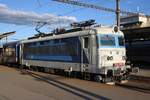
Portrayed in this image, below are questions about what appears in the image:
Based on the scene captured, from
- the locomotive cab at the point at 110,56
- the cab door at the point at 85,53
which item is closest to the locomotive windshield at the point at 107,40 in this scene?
the locomotive cab at the point at 110,56

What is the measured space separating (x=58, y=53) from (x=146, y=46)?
15887 millimetres

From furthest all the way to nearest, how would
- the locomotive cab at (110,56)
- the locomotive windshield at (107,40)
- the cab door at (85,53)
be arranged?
the cab door at (85,53) → the locomotive windshield at (107,40) → the locomotive cab at (110,56)

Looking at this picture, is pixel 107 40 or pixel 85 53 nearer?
pixel 107 40

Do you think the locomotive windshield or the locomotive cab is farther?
the locomotive windshield

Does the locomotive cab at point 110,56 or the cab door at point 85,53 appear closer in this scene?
the locomotive cab at point 110,56

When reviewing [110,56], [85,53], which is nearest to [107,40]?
[110,56]

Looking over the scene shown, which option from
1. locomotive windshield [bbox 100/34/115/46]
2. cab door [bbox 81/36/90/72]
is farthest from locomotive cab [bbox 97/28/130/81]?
cab door [bbox 81/36/90/72]

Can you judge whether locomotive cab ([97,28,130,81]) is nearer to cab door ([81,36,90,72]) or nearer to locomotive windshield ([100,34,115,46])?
locomotive windshield ([100,34,115,46])

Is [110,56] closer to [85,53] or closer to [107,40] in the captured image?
[107,40]

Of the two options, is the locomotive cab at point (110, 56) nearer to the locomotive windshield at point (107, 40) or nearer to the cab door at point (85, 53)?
the locomotive windshield at point (107, 40)

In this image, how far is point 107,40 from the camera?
1817cm

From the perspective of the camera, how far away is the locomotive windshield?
17906 mm

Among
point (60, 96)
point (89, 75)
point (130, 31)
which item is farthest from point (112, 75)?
point (130, 31)

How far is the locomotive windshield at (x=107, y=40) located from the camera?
705 inches
